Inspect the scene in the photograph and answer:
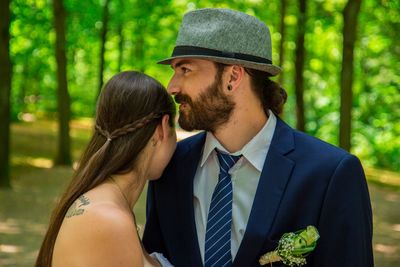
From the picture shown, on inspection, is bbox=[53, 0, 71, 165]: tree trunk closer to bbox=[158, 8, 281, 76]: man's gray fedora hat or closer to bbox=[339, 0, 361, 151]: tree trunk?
bbox=[339, 0, 361, 151]: tree trunk

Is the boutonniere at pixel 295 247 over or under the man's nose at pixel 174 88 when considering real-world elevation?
under

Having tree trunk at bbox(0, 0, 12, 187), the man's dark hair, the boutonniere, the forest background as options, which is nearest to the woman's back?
the boutonniere

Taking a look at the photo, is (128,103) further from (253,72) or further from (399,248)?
(399,248)

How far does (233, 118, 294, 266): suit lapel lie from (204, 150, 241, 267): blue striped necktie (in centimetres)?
9

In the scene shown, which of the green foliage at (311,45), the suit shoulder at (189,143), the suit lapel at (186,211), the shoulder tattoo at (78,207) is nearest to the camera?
the shoulder tattoo at (78,207)

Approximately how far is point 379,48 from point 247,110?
22.9 metres

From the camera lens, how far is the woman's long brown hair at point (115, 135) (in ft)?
9.20

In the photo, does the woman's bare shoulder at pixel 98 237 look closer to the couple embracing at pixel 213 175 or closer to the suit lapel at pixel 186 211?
the couple embracing at pixel 213 175

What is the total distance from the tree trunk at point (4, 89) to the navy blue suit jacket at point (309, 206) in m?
10.6

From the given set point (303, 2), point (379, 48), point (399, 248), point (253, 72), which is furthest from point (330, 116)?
point (253, 72)

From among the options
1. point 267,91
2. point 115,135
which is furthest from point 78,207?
point 267,91

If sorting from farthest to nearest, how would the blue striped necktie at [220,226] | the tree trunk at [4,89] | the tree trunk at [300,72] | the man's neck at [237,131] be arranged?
the tree trunk at [300,72] < the tree trunk at [4,89] < the man's neck at [237,131] < the blue striped necktie at [220,226]

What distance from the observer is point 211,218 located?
3.04m

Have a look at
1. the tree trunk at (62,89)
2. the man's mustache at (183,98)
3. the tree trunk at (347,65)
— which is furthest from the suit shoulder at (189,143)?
the tree trunk at (62,89)
